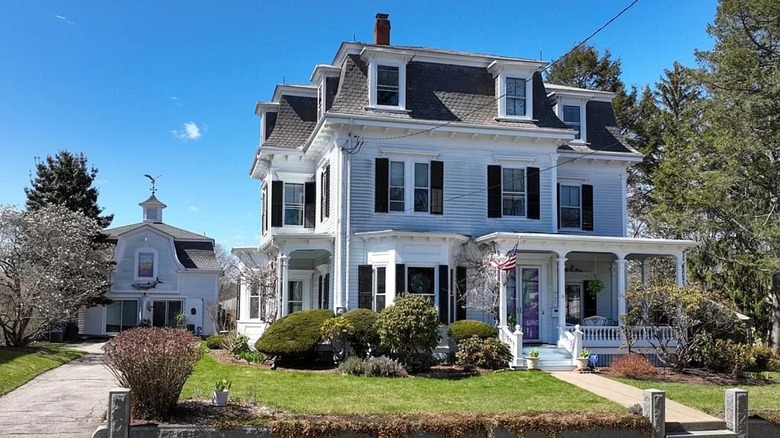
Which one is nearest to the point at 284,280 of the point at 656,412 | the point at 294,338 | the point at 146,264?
the point at 294,338

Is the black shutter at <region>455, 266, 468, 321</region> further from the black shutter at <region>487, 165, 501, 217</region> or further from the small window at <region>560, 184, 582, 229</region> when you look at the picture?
the small window at <region>560, 184, 582, 229</region>

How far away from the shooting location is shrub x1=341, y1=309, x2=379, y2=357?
56.8 feet

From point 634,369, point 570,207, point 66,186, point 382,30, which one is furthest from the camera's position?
point 66,186

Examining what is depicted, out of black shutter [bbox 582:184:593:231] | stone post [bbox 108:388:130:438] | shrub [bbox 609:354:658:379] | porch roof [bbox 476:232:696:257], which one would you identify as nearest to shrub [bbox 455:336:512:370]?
shrub [bbox 609:354:658:379]

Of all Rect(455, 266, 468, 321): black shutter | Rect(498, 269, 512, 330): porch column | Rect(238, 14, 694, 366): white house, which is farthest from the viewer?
Rect(455, 266, 468, 321): black shutter

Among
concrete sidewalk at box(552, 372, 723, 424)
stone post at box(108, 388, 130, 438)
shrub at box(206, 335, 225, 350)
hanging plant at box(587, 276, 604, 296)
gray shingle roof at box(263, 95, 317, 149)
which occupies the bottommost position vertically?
shrub at box(206, 335, 225, 350)

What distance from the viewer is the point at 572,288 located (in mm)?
22969

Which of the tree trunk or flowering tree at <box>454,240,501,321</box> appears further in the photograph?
the tree trunk

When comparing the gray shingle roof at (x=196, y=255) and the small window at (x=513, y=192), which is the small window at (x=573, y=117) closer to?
the small window at (x=513, y=192)

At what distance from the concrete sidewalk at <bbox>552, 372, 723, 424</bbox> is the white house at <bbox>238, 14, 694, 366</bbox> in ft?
7.76

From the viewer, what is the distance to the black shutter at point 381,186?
2030cm

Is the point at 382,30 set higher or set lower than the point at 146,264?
higher

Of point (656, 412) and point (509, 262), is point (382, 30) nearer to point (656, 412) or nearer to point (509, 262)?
point (509, 262)

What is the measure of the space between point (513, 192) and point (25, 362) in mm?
15192
